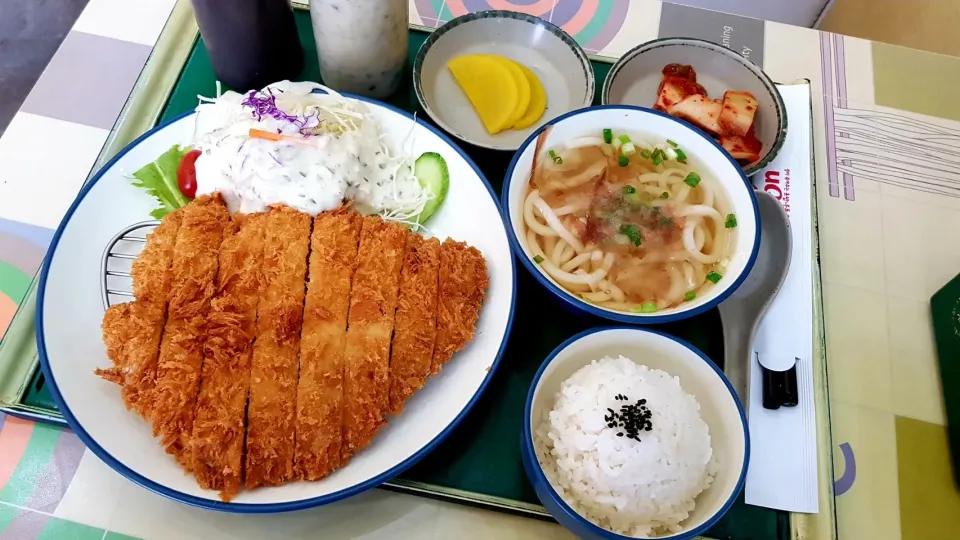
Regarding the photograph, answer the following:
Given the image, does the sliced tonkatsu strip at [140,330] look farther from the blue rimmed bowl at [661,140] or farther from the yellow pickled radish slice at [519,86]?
the yellow pickled radish slice at [519,86]

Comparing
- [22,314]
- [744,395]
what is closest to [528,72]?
[744,395]

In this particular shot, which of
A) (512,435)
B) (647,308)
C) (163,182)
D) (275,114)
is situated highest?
(275,114)

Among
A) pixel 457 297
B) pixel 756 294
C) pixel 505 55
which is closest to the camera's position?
pixel 457 297

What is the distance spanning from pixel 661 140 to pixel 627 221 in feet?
0.91

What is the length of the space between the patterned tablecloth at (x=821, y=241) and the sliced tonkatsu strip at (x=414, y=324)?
0.27 metres

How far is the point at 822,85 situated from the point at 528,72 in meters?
1.09

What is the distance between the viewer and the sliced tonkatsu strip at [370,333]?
1383mm

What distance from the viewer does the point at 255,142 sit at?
167 cm

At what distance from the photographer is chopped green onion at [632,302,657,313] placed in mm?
1535

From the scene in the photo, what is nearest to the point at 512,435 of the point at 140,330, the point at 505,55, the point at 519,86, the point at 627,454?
the point at 627,454

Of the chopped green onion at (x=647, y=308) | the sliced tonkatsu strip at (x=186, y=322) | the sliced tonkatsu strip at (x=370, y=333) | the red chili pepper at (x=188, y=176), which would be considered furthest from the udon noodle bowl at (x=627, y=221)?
the red chili pepper at (x=188, y=176)

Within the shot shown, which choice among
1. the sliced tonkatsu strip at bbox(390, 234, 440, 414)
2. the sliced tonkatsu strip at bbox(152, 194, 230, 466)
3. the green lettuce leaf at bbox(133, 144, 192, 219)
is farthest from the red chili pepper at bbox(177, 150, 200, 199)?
the sliced tonkatsu strip at bbox(390, 234, 440, 414)

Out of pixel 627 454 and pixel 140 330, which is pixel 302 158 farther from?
pixel 627 454

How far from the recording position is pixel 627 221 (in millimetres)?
1742
